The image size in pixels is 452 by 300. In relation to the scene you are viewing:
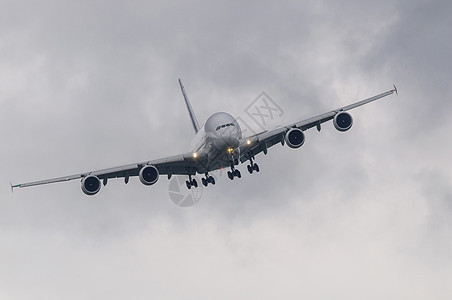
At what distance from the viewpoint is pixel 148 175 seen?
198 feet

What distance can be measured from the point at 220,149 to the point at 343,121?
11981 millimetres

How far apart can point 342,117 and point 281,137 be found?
20.8ft

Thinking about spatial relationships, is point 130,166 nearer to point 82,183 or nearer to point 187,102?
point 82,183

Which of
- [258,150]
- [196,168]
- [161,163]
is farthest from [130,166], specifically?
[258,150]

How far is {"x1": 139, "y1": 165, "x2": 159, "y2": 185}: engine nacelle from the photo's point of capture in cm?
6000

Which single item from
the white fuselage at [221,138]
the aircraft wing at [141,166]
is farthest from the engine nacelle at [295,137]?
the aircraft wing at [141,166]

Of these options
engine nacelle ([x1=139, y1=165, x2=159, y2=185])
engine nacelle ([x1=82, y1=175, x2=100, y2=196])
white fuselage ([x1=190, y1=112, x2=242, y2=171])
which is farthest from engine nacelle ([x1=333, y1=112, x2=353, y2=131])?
engine nacelle ([x1=82, y1=175, x2=100, y2=196])

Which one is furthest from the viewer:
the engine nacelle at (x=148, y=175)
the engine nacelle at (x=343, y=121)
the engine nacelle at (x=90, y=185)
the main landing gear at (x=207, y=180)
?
the main landing gear at (x=207, y=180)

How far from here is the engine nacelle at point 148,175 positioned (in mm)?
60000

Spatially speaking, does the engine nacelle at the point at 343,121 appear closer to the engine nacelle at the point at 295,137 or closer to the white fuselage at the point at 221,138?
the engine nacelle at the point at 295,137

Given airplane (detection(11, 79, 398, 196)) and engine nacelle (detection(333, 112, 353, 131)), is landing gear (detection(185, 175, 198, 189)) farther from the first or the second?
engine nacelle (detection(333, 112, 353, 131))

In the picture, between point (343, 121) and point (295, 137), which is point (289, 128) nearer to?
point (295, 137)

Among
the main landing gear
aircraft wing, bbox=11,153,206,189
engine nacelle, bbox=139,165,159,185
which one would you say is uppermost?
aircraft wing, bbox=11,153,206,189

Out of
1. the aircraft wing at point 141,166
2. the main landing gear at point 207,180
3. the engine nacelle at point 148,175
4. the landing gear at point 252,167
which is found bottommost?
the landing gear at point 252,167
